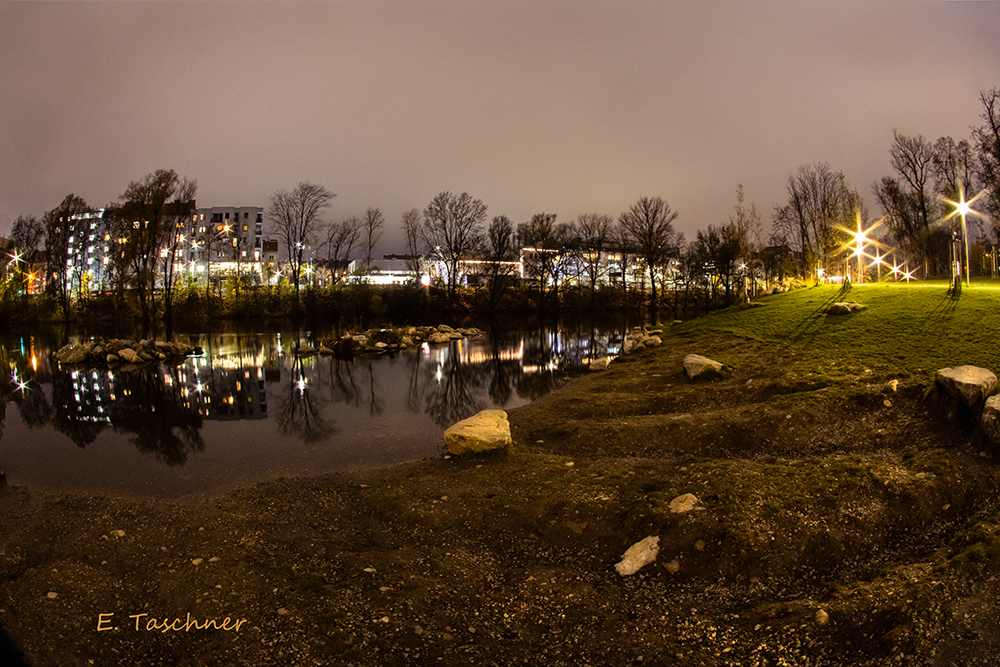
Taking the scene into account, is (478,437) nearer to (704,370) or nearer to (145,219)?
(704,370)

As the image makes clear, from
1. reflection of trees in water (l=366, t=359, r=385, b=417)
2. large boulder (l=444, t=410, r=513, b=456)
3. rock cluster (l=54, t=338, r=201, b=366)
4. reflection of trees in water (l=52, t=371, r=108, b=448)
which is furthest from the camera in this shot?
rock cluster (l=54, t=338, r=201, b=366)

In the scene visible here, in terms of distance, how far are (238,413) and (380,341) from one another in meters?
17.7

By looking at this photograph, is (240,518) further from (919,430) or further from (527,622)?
(919,430)

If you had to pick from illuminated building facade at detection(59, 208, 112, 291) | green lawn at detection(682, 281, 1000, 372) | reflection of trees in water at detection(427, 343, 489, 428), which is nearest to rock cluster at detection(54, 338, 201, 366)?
reflection of trees in water at detection(427, 343, 489, 428)

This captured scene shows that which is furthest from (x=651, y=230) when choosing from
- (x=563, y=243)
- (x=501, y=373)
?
(x=501, y=373)

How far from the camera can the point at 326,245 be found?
74.8 meters

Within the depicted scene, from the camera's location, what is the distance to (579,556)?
6.32m

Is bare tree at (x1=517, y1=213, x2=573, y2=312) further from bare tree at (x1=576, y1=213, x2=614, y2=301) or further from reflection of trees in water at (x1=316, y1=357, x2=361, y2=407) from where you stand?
reflection of trees in water at (x1=316, y1=357, x2=361, y2=407)

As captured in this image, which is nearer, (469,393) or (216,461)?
(216,461)

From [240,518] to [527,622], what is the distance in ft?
14.6

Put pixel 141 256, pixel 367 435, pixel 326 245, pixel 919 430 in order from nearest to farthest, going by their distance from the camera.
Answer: pixel 919 430, pixel 367 435, pixel 141 256, pixel 326 245

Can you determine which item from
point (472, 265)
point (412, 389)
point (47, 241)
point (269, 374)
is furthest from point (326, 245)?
point (412, 389)

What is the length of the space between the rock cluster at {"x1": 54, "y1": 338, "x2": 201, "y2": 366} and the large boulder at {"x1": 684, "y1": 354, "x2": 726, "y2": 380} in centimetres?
2605

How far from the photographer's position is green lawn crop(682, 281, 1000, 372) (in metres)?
11.4
